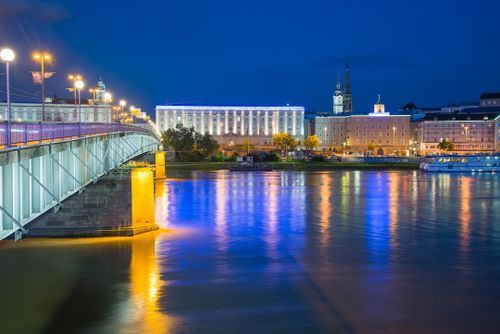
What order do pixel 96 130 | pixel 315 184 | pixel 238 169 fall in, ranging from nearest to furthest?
pixel 96 130, pixel 315 184, pixel 238 169

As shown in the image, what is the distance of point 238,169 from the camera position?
318ft

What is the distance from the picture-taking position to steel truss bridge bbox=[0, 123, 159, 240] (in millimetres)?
13820

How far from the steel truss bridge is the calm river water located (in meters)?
3.69

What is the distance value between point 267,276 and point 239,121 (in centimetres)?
14542

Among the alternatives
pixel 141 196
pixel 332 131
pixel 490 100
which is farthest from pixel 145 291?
pixel 490 100

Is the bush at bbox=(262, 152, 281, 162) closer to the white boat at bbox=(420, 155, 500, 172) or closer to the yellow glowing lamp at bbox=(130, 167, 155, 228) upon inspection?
the white boat at bbox=(420, 155, 500, 172)

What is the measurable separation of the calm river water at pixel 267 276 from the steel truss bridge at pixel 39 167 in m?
3.69

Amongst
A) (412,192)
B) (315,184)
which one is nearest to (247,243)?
(412,192)

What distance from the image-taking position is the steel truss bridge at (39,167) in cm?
1382

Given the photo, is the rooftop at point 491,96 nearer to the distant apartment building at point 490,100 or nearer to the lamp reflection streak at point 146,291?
the distant apartment building at point 490,100

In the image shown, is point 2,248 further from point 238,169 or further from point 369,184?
point 238,169

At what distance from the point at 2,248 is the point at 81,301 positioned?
1016 centimetres

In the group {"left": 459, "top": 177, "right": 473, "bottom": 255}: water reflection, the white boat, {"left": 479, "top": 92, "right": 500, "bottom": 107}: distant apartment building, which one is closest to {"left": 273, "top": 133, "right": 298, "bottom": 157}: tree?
the white boat

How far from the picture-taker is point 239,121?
551 ft
